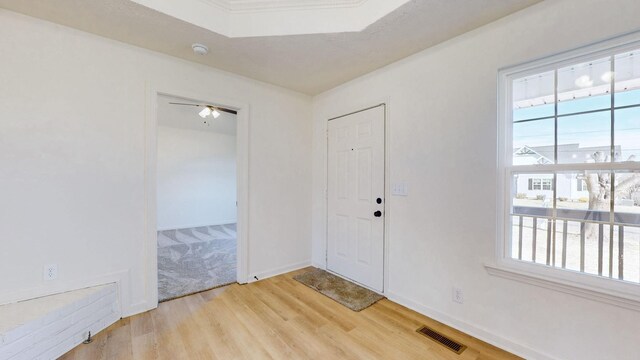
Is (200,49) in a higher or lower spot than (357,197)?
higher

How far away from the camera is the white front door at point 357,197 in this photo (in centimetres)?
286

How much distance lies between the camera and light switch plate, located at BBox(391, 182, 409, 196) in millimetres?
2578

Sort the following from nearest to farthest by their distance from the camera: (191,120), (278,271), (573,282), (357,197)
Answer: (573,282) < (357,197) < (278,271) < (191,120)

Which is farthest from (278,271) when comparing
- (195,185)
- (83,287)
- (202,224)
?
(195,185)

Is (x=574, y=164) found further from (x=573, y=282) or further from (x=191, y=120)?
(x=191, y=120)

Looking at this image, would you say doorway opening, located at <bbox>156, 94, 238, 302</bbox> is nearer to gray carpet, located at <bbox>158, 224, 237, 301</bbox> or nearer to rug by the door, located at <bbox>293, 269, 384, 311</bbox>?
gray carpet, located at <bbox>158, 224, 237, 301</bbox>

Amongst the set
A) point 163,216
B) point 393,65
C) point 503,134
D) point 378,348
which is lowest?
point 378,348

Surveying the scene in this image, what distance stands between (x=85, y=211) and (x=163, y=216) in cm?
416

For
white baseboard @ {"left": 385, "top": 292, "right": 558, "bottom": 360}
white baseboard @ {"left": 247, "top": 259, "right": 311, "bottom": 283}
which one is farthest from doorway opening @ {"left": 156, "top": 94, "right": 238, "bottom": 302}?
white baseboard @ {"left": 385, "top": 292, "right": 558, "bottom": 360}

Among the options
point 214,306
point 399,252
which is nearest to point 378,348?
point 399,252

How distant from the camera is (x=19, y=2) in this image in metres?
1.80

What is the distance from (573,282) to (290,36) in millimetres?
2737

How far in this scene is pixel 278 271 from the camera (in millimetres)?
3383

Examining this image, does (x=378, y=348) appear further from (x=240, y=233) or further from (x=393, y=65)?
(x=393, y=65)
